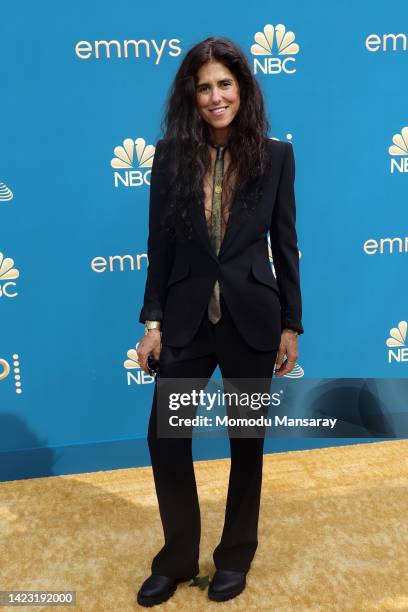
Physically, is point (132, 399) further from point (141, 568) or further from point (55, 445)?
point (141, 568)

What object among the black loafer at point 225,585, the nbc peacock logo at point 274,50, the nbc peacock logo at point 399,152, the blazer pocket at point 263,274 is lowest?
the black loafer at point 225,585

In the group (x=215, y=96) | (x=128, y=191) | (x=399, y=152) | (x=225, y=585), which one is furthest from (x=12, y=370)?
(x=399, y=152)

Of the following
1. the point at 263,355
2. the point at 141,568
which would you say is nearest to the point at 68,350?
the point at 141,568

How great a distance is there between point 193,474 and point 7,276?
52.2 inches

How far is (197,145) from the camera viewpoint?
1886 mm

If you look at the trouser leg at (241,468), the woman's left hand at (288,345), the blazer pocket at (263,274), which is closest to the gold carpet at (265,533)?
the trouser leg at (241,468)

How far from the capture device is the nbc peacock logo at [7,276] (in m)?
2.78

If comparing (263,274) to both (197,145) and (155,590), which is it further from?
(155,590)

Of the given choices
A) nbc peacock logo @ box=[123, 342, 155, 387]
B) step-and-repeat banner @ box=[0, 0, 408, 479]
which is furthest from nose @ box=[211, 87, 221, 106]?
nbc peacock logo @ box=[123, 342, 155, 387]

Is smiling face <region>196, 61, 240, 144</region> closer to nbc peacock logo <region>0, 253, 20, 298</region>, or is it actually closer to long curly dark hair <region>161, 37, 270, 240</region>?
long curly dark hair <region>161, 37, 270, 240</region>

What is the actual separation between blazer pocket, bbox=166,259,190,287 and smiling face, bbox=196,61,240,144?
1.42ft

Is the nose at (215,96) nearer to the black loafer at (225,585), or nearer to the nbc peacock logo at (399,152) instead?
the nbc peacock logo at (399,152)

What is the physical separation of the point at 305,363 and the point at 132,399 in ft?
2.94

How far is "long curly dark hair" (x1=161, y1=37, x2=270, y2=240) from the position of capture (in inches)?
73.7
